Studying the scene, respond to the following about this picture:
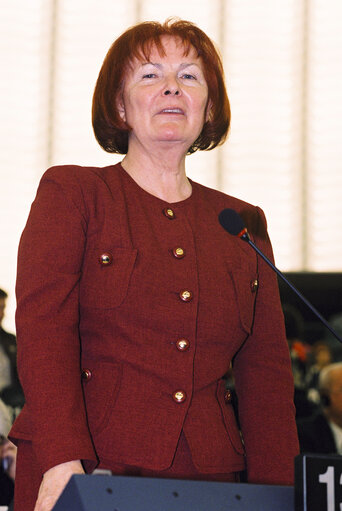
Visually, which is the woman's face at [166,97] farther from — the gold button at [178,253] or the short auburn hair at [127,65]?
the gold button at [178,253]

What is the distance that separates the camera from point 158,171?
5.97 ft

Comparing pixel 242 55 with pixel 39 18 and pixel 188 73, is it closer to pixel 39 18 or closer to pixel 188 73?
pixel 39 18

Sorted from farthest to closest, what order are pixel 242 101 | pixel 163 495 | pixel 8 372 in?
pixel 242 101, pixel 8 372, pixel 163 495

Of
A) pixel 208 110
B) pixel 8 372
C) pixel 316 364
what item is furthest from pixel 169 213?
pixel 316 364

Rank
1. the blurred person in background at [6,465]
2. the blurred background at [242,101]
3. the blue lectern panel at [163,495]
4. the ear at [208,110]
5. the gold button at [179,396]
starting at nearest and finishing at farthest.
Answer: the blue lectern panel at [163,495] → the gold button at [179,396] → the ear at [208,110] → the blurred person in background at [6,465] → the blurred background at [242,101]

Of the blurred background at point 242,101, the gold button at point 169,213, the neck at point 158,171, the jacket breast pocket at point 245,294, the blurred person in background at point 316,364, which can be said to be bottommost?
the blurred person in background at point 316,364

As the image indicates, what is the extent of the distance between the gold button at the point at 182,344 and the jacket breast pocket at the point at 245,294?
0.15 m

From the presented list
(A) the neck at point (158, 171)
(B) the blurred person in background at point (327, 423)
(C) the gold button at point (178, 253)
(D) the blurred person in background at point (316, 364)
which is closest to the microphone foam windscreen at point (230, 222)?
(C) the gold button at point (178, 253)

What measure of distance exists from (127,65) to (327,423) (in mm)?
3053

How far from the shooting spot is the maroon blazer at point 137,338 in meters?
1.50

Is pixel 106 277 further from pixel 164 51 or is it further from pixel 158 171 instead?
pixel 164 51

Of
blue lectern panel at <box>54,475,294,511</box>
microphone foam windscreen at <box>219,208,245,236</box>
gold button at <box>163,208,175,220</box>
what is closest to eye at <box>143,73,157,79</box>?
gold button at <box>163,208,175,220</box>

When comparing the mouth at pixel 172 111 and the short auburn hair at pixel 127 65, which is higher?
the short auburn hair at pixel 127 65

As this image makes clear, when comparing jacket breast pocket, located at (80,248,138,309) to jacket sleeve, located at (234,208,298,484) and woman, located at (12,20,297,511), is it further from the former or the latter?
jacket sleeve, located at (234,208,298,484)
